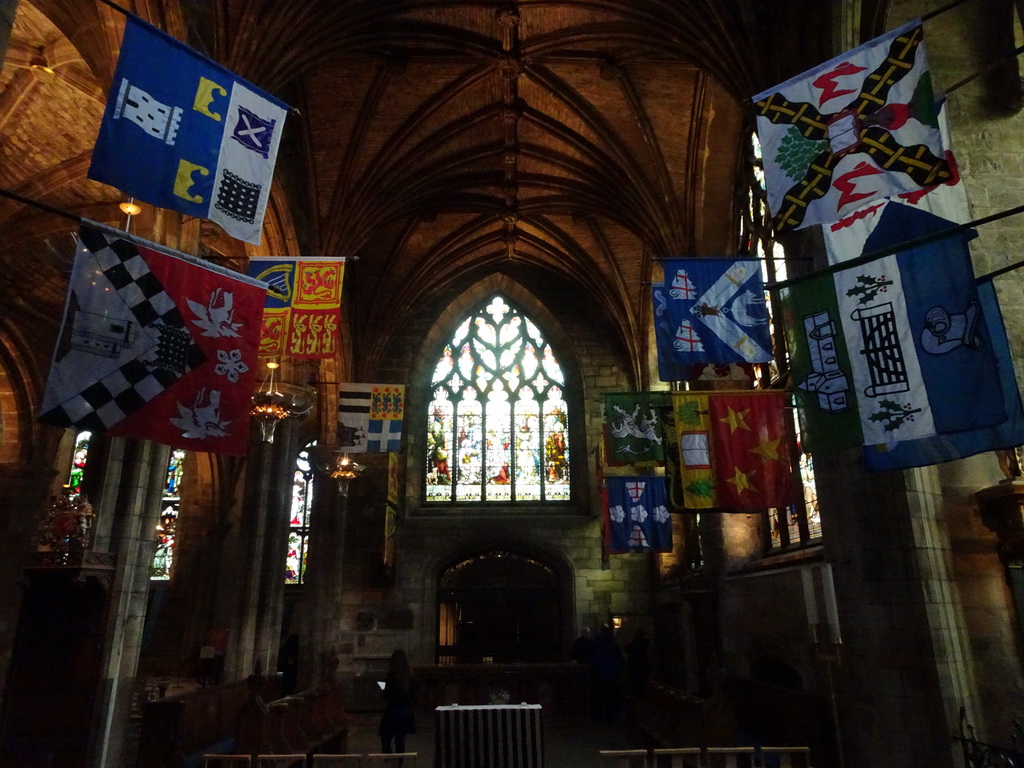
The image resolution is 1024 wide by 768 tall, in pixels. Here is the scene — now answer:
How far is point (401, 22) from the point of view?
11.9 meters

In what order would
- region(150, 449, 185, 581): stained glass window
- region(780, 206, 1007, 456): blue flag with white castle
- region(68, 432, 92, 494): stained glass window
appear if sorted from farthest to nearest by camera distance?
region(150, 449, 185, 581): stained glass window
region(68, 432, 92, 494): stained glass window
region(780, 206, 1007, 456): blue flag with white castle

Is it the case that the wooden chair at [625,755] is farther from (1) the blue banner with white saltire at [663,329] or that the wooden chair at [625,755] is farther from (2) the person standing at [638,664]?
(2) the person standing at [638,664]

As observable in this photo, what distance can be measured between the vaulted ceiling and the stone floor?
7639mm

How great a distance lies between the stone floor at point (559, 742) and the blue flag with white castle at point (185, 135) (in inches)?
271

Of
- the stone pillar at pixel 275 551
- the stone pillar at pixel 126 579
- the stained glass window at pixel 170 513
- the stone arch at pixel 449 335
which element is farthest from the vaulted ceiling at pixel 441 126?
the stained glass window at pixel 170 513

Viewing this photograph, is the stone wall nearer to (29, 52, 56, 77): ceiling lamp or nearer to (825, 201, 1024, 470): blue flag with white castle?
(29, 52, 56, 77): ceiling lamp

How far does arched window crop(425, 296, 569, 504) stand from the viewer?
60.4 feet

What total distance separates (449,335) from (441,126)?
6.27 m

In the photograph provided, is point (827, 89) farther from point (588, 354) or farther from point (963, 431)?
point (588, 354)

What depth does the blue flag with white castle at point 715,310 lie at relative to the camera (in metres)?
7.57

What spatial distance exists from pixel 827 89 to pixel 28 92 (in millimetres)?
12242

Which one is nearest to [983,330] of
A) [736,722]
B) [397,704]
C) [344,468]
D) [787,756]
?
[787,756]

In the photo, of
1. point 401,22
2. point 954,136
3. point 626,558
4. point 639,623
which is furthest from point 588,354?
point 954,136

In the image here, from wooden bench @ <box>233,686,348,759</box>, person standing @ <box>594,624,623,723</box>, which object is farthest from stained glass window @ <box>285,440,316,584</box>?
wooden bench @ <box>233,686,348,759</box>
